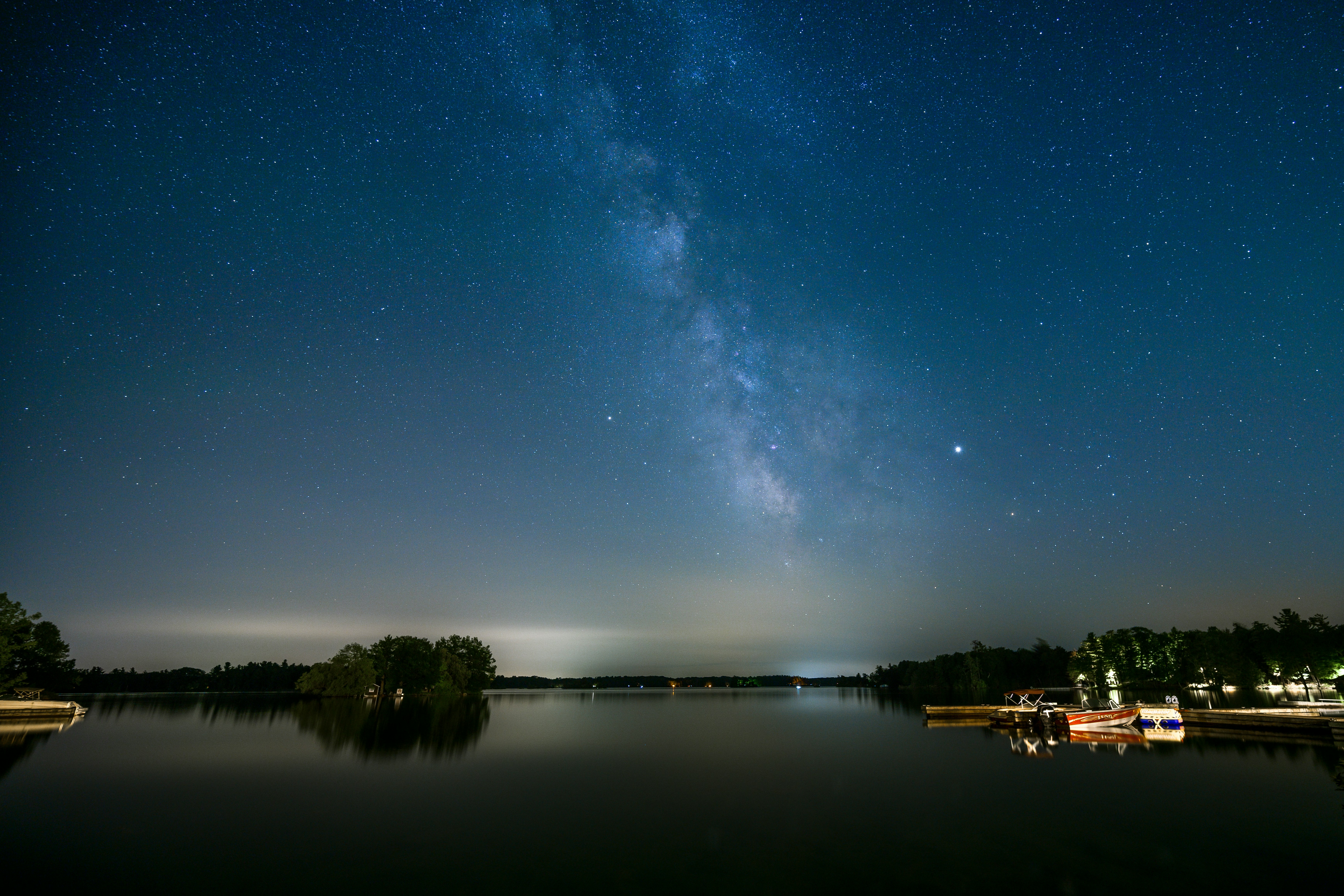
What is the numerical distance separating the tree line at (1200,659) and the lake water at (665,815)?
49.2m

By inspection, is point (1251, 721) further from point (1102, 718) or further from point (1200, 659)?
point (1200, 659)

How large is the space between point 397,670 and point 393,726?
3190 inches

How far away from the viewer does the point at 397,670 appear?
438 feet

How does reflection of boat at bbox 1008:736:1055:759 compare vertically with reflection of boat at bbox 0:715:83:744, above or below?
below

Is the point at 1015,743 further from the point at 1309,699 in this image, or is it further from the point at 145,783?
the point at 145,783

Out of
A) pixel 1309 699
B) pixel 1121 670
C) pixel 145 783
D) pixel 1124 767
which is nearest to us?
pixel 145 783

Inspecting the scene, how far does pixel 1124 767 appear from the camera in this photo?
34906mm

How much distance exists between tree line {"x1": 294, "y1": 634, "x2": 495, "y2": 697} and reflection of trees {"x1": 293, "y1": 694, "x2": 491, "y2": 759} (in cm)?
997

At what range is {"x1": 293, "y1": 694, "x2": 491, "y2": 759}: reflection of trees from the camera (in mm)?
43312

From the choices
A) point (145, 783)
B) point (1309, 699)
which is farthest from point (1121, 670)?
point (145, 783)

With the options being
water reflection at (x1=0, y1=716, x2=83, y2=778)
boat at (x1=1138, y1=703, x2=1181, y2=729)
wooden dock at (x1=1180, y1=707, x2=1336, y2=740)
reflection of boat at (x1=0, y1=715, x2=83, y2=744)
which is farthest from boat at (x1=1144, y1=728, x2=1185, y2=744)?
reflection of boat at (x1=0, y1=715, x2=83, y2=744)

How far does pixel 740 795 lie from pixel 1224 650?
325ft

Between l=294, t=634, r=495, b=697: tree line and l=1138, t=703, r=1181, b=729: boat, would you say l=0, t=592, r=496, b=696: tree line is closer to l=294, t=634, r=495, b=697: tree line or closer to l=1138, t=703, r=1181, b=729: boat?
l=294, t=634, r=495, b=697: tree line

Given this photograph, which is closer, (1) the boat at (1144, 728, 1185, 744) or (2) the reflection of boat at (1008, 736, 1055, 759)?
(2) the reflection of boat at (1008, 736, 1055, 759)
